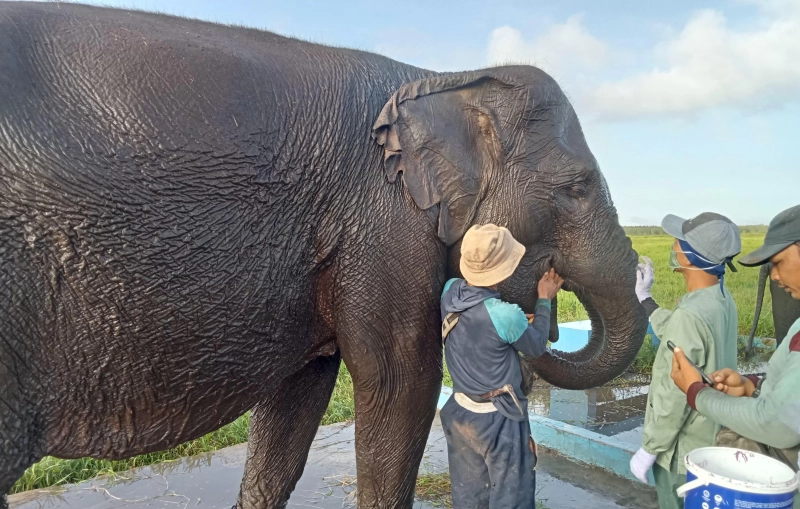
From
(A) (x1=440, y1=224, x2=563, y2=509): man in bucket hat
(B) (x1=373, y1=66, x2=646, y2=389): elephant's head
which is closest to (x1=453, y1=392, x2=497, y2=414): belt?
(A) (x1=440, y1=224, x2=563, y2=509): man in bucket hat

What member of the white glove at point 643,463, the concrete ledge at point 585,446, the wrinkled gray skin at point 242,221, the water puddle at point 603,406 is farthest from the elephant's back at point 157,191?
the water puddle at point 603,406

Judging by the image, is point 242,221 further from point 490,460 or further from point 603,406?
point 603,406

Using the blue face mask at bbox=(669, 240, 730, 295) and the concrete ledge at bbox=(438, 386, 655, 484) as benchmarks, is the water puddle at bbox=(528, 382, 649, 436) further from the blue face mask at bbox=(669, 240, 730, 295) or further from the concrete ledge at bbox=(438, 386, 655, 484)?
the blue face mask at bbox=(669, 240, 730, 295)

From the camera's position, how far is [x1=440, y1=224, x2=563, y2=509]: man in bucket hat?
227 cm

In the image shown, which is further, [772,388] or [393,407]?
[393,407]

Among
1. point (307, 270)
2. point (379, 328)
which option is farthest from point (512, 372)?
point (307, 270)

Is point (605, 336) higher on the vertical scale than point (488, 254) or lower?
lower

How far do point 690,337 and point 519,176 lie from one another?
922 millimetres

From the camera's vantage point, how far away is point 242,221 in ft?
6.69

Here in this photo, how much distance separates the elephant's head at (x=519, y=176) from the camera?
2.31 metres

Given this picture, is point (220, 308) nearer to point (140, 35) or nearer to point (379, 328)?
point (379, 328)

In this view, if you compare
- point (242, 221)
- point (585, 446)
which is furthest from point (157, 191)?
point (585, 446)

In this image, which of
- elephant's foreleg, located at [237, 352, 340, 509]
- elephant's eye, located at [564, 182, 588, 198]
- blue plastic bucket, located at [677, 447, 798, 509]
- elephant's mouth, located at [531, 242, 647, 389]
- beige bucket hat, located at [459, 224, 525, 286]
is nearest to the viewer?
blue plastic bucket, located at [677, 447, 798, 509]

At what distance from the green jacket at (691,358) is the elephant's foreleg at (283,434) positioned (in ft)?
4.63
